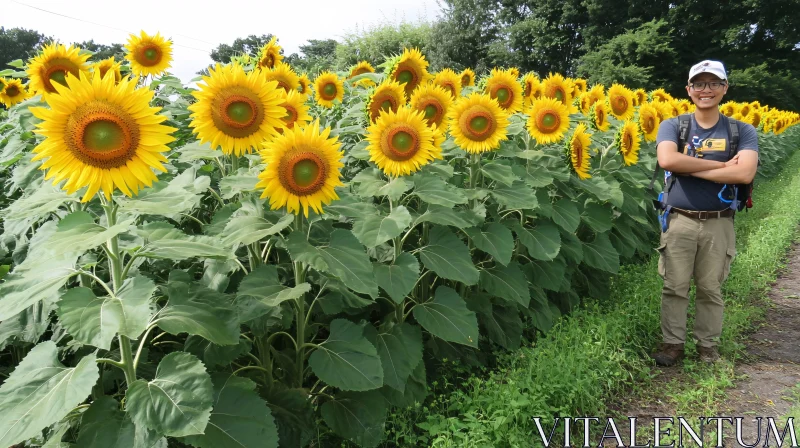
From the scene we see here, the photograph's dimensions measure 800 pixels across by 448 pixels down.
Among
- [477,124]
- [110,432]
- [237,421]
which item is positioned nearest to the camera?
[110,432]

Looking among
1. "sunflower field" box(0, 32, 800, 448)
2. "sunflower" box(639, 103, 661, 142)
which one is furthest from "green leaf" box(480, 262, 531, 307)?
"sunflower" box(639, 103, 661, 142)

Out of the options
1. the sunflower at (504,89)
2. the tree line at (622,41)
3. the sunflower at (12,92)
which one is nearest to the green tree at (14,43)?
the tree line at (622,41)

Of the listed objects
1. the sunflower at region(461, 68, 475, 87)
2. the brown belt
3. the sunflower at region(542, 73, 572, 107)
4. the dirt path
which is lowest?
the dirt path

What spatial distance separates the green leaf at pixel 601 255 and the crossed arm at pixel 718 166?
2.75 ft

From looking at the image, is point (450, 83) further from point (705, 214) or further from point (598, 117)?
point (705, 214)

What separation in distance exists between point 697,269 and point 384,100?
2.50 m

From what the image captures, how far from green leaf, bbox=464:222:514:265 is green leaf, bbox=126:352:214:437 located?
1900 mm

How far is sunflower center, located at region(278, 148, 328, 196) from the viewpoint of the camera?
7.48 feet

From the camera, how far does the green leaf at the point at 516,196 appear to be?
3482 millimetres

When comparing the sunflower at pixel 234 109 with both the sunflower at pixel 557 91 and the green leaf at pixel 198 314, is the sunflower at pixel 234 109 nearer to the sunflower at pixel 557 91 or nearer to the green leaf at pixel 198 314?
the green leaf at pixel 198 314

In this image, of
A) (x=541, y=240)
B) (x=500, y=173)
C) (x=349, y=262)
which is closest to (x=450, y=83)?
(x=500, y=173)

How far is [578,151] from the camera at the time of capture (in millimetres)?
4234

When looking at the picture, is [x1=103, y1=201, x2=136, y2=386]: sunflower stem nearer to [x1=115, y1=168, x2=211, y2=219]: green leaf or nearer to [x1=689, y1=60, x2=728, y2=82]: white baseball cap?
[x1=115, y1=168, x2=211, y2=219]: green leaf

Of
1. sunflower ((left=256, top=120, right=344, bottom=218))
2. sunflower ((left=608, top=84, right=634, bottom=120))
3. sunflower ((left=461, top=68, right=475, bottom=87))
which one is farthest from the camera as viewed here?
sunflower ((left=461, top=68, right=475, bottom=87))
